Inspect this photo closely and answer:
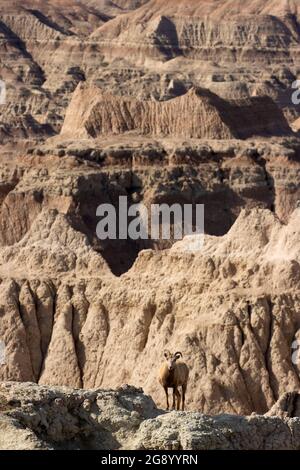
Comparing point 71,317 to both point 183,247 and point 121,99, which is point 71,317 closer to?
point 183,247

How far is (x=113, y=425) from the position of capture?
2964 centimetres

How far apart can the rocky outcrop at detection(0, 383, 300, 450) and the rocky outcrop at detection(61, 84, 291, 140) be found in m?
70.7

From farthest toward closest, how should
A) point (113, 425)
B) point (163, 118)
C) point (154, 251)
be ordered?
point (163, 118) < point (154, 251) < point (113, 425)

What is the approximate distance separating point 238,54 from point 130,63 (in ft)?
51.4

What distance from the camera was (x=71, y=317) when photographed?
5553cm

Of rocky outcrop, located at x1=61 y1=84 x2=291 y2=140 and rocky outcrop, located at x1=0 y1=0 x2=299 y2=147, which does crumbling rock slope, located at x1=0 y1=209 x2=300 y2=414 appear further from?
rocky outcrop, located at x1=0 y1=0 x2=299 y2=147

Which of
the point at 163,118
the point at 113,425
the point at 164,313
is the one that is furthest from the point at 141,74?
the point at 113,425

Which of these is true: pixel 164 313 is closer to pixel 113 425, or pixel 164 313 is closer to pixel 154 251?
pixel 154 251

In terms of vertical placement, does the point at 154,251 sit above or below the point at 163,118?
below

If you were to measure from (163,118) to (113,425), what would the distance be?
7313 cm

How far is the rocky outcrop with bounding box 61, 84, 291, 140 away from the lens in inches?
3986

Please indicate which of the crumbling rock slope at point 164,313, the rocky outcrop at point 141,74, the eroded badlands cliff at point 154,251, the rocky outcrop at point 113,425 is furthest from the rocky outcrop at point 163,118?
the rocky outcrop at point 113,425

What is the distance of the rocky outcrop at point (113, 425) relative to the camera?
28234 millimetres

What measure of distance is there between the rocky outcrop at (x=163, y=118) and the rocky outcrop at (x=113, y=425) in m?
70.7
